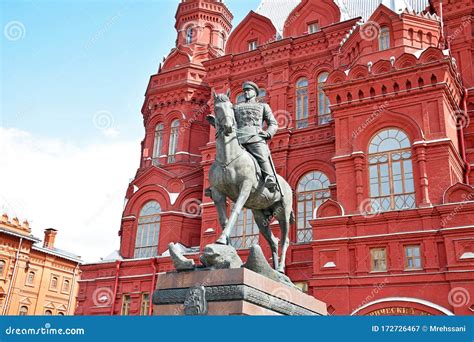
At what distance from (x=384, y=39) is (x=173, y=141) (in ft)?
40.9

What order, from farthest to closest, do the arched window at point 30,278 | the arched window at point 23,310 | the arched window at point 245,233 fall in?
the arched window at point 30,278 < the arched window at point 23,310 < the arched window at point 245,233

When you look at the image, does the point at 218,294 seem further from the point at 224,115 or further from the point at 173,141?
the point at 173,141

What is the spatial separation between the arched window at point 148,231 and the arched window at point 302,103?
8.53 m

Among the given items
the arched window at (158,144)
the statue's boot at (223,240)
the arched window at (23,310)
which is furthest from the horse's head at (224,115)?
the arched window at (23,310)

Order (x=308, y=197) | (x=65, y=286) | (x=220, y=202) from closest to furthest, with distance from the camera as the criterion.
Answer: (x=220, y=202), (x=308, y=197), (x=65, y=286)

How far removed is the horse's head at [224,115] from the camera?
7.58 metres

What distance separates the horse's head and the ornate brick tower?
17.2m

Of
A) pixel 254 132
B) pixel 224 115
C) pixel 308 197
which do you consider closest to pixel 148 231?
pixel 308 197

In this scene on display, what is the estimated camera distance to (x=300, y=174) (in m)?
22.0

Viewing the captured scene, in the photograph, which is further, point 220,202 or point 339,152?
point 339,152

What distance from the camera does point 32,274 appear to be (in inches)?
1529

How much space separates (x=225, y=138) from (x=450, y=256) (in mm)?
11017

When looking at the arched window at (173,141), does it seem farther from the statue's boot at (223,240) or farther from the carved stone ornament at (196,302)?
the carved stone ornament at (196,302)

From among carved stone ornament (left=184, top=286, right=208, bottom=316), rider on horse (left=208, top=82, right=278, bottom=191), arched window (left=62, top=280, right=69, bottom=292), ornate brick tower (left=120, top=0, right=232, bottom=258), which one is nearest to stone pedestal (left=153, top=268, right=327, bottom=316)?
carved stone ornament (left=184, top=286, right=208, bottom=316)
